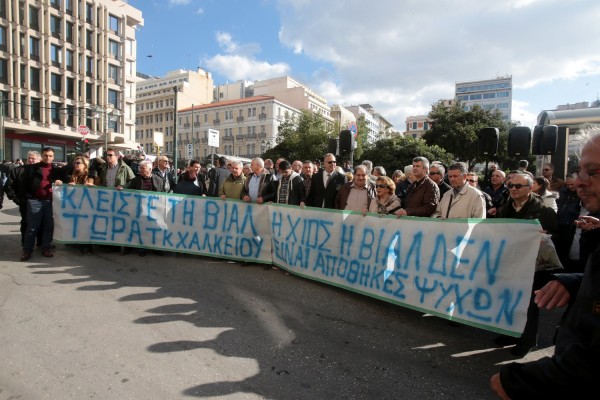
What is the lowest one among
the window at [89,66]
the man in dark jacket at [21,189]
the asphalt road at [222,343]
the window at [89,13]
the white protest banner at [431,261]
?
the asphalt road at [222,343]

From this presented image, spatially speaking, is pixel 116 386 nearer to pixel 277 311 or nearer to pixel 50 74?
pixel 277 311

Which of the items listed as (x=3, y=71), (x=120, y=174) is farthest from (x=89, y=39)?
(x=120, y=174)

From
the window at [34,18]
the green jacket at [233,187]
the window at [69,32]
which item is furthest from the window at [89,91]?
the green jacket at [233,187]

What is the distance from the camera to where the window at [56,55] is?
42.3 m

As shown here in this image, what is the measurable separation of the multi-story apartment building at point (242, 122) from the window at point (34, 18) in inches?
1458

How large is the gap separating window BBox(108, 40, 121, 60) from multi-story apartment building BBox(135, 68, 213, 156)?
134 feet

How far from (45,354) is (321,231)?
3.45 meters

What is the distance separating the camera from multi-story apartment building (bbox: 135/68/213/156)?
303 feet

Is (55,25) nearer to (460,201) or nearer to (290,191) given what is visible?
(290,191)

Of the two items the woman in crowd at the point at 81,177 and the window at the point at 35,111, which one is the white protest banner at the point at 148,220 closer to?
the woman in crowd at the point at 81,177

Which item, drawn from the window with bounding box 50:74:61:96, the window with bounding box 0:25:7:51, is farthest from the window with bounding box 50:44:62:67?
the window with bounding box 0:25:7:51

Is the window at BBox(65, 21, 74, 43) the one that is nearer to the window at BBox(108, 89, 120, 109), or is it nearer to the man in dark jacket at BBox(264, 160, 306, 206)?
the window at BBox(108, 89, 120, 109)

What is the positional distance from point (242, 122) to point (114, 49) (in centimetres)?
3716

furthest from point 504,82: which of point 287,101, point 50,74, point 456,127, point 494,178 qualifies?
point 494,178
